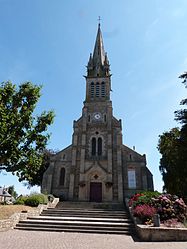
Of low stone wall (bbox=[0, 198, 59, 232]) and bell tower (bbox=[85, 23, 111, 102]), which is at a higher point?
bell tower (bbox=[85, 23, 111, 102])

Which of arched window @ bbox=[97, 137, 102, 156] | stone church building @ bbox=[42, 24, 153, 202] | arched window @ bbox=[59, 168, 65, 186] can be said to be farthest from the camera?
arched window @ bbox=[97, 137, 102, 156]

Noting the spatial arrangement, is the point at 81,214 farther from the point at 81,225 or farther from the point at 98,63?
A: the point at 98,63

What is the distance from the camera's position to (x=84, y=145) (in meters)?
26.3

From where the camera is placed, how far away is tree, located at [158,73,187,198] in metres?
14.2

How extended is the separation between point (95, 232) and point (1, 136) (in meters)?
7.55

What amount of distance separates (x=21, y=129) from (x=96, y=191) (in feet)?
47.3

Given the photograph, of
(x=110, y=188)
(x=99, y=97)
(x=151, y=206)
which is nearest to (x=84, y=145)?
(x=110, y=188)

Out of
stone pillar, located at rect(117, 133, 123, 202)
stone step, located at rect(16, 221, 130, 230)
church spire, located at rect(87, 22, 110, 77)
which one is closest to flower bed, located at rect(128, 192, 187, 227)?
stone step, located at rect(16, 221, 130, 230)

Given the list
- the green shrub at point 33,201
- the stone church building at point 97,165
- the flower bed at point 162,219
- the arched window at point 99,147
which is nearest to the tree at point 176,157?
the stone church building at point 97,165

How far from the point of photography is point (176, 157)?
18.9 m

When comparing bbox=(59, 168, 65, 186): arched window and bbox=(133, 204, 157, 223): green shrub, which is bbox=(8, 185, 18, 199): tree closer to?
bbox=(59, 168, 65, 186): arched window

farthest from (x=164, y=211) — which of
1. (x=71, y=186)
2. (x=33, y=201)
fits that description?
(x=71, y=186)

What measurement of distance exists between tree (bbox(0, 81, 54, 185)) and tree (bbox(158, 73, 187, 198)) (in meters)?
9.60

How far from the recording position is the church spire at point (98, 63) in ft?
110
